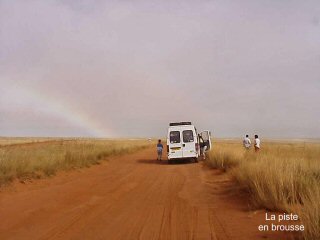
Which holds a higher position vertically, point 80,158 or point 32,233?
point 80,158

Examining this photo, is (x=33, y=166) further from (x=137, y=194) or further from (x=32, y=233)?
(x=32, y=233)

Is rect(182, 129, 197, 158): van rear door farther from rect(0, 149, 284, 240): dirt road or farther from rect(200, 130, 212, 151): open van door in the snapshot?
rect(0, 149, 284, 240): dirt road

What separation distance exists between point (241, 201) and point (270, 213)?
1.91 metres

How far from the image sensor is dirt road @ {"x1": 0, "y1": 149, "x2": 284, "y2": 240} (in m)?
7.05

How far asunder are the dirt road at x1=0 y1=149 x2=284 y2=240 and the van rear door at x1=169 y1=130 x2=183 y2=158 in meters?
12.9

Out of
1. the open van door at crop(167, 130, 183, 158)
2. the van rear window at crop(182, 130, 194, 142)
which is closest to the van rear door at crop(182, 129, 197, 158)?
the van rear window at crop(182, 130, 194, 142)

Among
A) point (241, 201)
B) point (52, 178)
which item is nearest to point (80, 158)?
point (52, 178)

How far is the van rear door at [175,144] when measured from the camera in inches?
1072

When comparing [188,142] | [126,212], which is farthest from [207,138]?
[126,212]

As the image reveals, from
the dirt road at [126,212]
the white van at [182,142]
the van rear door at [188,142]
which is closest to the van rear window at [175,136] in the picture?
the white van at [182,142]

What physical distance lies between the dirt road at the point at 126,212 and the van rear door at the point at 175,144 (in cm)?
1285

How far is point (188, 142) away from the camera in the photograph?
27266 mm

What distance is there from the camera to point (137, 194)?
1203 centimetres

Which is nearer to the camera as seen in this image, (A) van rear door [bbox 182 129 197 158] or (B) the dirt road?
(B) the dirt road
